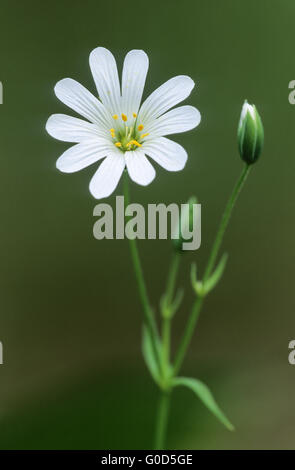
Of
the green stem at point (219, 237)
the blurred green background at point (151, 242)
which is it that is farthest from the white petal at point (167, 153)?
the blurred green background at point (151, 242)

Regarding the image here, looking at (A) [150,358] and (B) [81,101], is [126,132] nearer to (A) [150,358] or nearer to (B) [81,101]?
(B) [81,101]

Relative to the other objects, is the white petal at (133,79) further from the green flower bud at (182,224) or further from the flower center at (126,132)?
the green flower bud at (182,224)

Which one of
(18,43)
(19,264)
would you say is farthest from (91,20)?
(19,264)

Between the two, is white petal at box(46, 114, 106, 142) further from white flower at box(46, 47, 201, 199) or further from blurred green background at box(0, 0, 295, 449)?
blurred green background at box(0, 0, 295, 449)

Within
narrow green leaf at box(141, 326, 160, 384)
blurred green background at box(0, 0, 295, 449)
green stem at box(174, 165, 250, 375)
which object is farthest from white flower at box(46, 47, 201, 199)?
blurred green background at box(0, 0, 295, 449)

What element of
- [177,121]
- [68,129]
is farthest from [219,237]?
[68,129]
